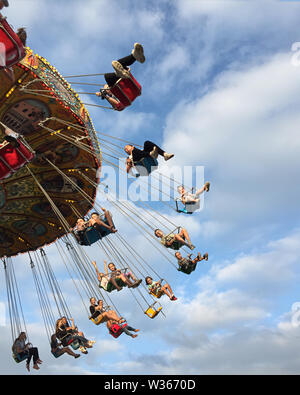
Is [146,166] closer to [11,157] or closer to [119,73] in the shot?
[119,73]

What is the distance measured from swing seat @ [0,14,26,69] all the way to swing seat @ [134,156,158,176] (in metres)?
4.44

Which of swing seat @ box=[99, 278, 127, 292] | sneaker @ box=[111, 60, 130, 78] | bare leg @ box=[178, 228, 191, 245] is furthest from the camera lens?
bare leg @ box=[178, 228, 191, 245]

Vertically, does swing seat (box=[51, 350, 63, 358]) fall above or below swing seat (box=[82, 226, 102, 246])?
below

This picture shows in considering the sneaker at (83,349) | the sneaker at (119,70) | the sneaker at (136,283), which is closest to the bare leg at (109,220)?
the sneaker at (136,283)

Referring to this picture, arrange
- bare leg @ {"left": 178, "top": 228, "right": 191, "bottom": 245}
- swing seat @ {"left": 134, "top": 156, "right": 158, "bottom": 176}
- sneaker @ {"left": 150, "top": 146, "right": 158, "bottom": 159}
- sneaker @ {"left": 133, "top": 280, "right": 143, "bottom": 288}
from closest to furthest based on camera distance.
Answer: sneaker @ {"left": 150, "top": 146, "right": 158, "bottom": 159} < sneaker @ {"left": 133, "top": 280, "right": 143, "bottom": 288} < swing seat @ {"left": 134, "top": 156, "right": 158, "bottom": 176} < bare leg @ {"left": 178, "top": 228, "right": 191, "bottom": 245}

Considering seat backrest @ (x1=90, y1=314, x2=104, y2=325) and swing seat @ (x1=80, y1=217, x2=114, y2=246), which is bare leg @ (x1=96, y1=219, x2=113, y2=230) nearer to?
swing seat @ (x1=80, y1=217, x2=114, y2=246)

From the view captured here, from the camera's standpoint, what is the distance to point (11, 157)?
8320 mm

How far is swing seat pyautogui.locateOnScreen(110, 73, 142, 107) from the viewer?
32.4 ft

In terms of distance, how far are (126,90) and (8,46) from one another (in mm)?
3514

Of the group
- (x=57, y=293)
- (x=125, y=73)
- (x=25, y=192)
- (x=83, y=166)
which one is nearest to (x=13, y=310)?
(x=57, y=293)

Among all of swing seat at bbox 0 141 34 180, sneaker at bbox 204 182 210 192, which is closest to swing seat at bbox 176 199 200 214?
sneaker at bbox 204 182 210 192

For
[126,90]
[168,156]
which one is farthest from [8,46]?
[168,156]

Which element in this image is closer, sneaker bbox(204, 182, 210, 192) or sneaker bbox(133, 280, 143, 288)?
sneaker bbox(133, 280, 143, 288)

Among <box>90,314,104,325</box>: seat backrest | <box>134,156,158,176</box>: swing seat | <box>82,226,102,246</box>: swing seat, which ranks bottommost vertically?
<box>90,314,104,325</box>: seat backrest
